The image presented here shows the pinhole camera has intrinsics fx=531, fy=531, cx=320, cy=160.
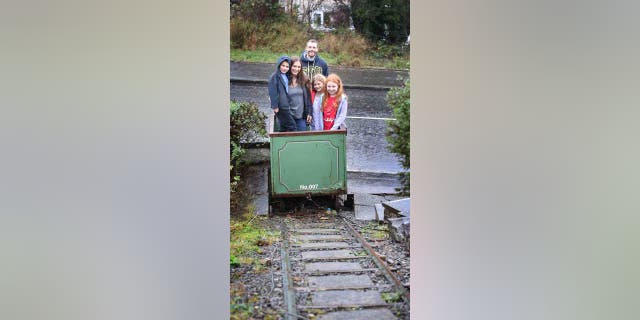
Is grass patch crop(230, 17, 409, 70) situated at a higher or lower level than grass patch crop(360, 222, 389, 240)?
higher

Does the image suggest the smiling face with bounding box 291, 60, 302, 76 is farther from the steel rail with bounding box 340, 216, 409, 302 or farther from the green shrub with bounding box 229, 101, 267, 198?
the steel rail with bounding box 340, 216, 409, 302

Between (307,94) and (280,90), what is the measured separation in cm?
16

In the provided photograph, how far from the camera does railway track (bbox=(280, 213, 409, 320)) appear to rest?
9.62ft

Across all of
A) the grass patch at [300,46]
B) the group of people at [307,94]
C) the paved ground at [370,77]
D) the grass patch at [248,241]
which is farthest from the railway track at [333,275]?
the grass patch at [300,46]

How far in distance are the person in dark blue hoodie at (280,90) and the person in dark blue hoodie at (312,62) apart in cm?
10

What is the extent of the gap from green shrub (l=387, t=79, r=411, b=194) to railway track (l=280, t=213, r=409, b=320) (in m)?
0.46

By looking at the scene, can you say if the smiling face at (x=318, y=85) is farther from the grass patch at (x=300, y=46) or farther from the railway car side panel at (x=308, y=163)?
the railway car side panel at (x=308, y=163)

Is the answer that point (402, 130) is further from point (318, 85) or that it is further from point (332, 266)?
point (332, 266)

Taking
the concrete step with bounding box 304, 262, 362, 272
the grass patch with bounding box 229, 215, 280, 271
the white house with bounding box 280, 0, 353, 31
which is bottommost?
the concrete step with bounding box 304, 262, 362, 272

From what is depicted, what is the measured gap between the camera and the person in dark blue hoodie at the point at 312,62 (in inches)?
122

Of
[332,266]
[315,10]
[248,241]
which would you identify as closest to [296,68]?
[315,10]

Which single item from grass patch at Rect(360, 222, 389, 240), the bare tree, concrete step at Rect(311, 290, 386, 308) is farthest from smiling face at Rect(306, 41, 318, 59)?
concrete step at Rect(311, 290, 386, 308)
